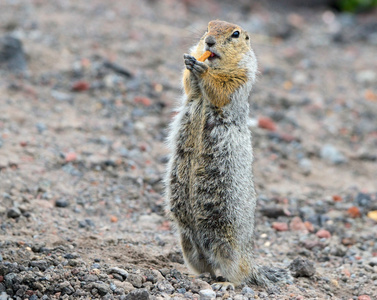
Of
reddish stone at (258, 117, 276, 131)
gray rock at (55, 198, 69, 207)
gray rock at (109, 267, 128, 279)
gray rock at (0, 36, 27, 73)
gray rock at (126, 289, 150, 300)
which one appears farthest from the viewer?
reddish stone at (258, 117, 276, 131)

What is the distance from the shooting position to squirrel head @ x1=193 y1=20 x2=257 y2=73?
201 inches

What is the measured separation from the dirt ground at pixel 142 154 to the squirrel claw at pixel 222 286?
106 mm

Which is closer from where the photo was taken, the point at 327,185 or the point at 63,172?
the point at 63,172

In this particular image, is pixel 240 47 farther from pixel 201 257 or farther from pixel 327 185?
pixel 327 185

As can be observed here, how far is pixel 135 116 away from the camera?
8.59 metres

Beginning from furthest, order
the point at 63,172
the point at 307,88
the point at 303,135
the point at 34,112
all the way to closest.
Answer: the point at 307,88, the point at 303,135, the point at 34,112, the point at 63,172

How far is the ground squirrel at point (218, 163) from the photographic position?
199 inches

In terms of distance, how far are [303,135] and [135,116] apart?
107 inches

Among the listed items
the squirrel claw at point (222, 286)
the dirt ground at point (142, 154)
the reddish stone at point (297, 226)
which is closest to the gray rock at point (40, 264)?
the dirt ground at point (142, 154)

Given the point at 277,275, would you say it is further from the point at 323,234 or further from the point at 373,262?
the point at 323,234

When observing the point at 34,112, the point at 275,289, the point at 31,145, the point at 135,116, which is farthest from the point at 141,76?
the point at 275,289

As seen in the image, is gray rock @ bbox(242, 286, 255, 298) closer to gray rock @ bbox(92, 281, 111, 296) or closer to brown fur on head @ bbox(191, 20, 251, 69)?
gray rock @ bbox(92, 281, 111, 296)

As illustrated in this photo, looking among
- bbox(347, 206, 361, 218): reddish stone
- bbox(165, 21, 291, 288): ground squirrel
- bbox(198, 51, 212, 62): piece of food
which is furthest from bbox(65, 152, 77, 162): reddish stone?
bbox(347, 206, 361, 218): reddish stone

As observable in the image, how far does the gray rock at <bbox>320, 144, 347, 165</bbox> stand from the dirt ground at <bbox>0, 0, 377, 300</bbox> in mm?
18
